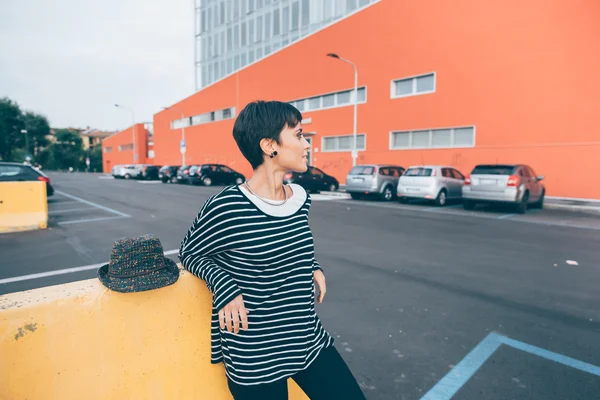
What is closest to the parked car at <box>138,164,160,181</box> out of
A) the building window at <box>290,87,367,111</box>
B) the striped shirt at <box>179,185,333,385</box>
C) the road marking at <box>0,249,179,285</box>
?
the building window at <box>290,87,367,111</box>

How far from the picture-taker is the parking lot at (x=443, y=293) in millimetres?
2961

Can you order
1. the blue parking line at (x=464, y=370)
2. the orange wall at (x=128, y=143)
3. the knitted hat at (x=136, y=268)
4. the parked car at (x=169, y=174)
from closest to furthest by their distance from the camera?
1. the knitted hat at (x=136, y=268)
2. the blue parking line at (x=464, y=370)
3. the parked car at (x=169, y=174)
4. the orange wall at (x=128, y=143)

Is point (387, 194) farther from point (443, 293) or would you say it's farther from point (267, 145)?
point (267, 145)

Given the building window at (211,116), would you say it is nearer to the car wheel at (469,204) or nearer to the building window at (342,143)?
the building window at (342,143)

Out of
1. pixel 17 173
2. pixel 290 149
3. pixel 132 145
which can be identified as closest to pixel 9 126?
pixel 132 145

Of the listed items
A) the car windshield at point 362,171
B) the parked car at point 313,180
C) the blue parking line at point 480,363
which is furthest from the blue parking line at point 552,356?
the parked car at point 313,180

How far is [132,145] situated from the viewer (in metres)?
59.0

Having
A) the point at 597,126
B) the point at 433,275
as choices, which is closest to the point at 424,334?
the point at 433,275

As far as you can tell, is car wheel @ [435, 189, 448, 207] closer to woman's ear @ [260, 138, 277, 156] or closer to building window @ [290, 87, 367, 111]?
building window @ [290, 87, 367, 111]

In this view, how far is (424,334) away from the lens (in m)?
3.65

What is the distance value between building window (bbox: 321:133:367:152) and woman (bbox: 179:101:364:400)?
23.0 metres

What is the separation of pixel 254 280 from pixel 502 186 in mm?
12997

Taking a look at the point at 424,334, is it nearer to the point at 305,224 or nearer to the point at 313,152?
the point at 305,224

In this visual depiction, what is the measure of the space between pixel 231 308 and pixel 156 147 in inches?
2112
